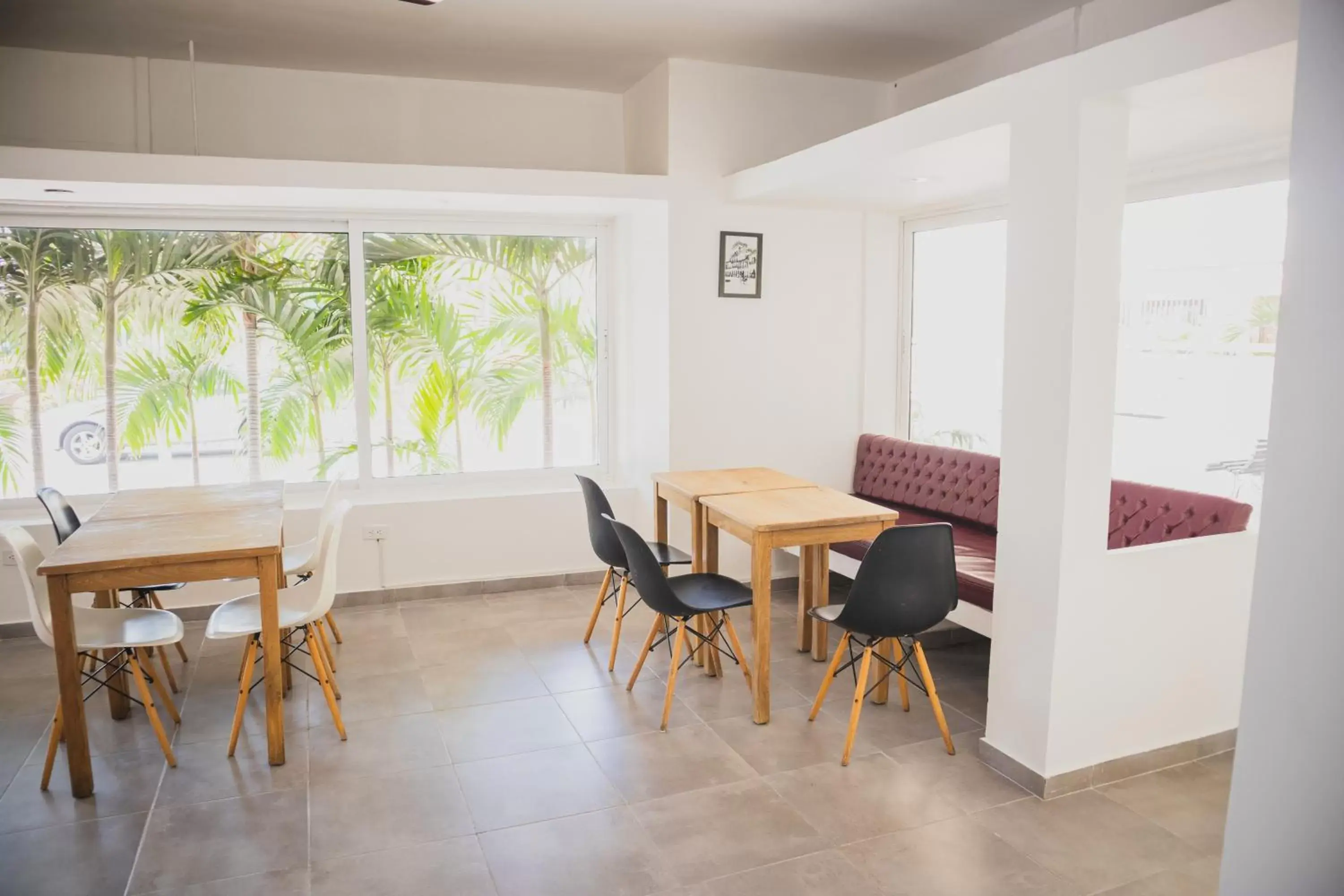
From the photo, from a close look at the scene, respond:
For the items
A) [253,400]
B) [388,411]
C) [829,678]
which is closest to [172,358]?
[253,400]

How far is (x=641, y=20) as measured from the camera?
431cm

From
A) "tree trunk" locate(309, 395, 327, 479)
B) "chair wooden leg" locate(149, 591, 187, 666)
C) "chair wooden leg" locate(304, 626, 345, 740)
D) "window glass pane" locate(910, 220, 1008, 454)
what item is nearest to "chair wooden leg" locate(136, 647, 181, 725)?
"chair wooden leg" locate(149, 591, 187, 666)

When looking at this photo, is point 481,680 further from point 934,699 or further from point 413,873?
point 934,699

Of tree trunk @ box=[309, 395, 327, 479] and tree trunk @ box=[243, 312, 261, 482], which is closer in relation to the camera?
tree trunk @ box=[243, 312, 261, 482]

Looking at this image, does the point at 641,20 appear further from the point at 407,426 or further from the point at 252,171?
the point at 407,426

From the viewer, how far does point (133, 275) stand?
16.6 feet

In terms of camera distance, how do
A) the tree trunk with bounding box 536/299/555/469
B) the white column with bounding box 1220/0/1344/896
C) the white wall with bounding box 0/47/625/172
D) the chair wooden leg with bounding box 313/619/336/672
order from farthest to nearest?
the tree trunk with bounding box 536/299/555/469
the white wall with bounding box 0/47/625/172
the chair wooden leg with bounding box 313/619/336/672
the white column with bounding box 1220/0/1344/896

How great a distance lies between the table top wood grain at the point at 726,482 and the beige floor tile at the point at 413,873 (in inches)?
71.6

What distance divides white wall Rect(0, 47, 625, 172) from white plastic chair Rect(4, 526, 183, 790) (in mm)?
2386

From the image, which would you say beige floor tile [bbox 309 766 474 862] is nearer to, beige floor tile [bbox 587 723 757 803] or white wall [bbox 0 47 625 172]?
beige floor tile [bbox 587 723 757 803]

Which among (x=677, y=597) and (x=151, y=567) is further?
(x=677, y=597)

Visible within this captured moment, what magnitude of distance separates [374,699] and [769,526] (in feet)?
6.00

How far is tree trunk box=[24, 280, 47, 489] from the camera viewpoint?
493 centimetres

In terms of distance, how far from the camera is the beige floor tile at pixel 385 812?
282 centimetres
